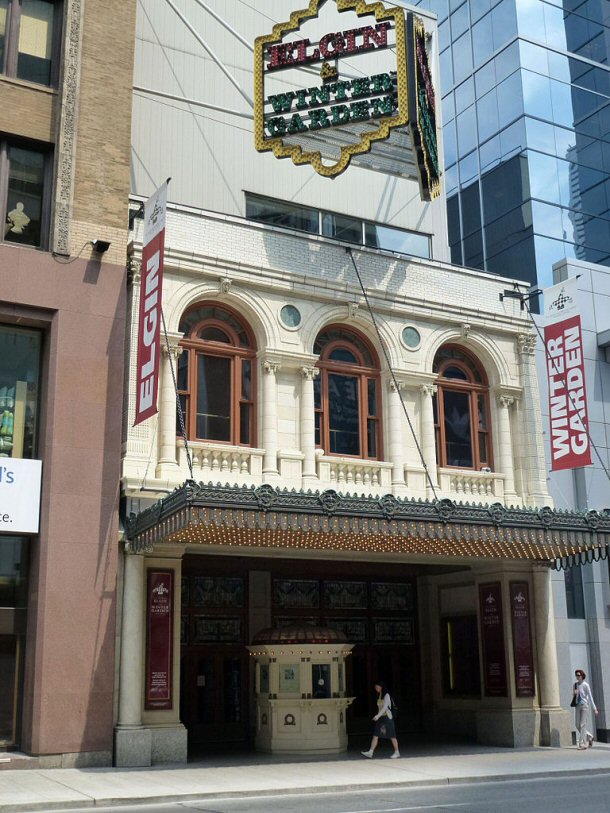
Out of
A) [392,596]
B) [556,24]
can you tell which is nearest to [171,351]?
[392,596]

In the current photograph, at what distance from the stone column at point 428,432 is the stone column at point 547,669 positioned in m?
3.65

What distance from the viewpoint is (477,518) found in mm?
19484

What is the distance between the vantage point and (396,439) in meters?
23.0

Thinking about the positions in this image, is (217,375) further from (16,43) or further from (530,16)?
(530,16)

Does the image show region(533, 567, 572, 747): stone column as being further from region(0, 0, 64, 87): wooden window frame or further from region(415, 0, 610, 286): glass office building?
region(0, 0, 64, 87): wooden window frame

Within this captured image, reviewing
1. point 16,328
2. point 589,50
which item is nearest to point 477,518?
point 16,328

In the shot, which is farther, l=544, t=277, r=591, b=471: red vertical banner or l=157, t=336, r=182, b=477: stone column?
l=544, t=277, r=591, b=471: red vertical banner

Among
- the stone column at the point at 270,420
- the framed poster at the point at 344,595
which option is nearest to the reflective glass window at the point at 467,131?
the framed poster at the point at 344,595

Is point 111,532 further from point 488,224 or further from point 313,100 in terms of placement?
point 488,224

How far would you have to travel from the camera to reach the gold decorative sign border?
76.5 ft

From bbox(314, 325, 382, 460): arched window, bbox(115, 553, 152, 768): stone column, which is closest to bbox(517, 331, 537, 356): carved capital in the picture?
bbox(314, 325, 382, 460): arched window

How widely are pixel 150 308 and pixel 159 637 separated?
6545 millimetres

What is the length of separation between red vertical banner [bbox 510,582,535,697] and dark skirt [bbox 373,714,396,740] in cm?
440

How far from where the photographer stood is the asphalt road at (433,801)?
43.1 feet
